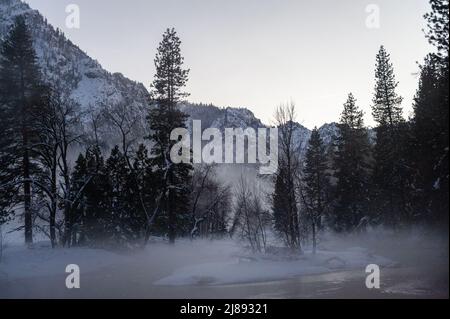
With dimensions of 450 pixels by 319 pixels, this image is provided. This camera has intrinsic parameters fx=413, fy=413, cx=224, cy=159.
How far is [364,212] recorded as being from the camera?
1858 inches

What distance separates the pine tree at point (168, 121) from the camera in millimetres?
35750

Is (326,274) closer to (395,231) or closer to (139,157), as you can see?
(395,231)

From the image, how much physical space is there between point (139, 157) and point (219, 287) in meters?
23.3

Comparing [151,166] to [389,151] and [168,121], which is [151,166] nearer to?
[168,121]

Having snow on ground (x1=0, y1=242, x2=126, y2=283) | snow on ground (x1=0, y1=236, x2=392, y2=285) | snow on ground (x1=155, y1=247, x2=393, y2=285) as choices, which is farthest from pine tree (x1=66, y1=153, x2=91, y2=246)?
snow on ground (x1=155, y1=247, x2=393, y2=285)

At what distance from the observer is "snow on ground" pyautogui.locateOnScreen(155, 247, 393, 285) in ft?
75.3

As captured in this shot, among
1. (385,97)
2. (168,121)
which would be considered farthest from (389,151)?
(168,121)

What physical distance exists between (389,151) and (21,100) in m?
Result: 34.6

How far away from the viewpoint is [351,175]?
47.8 metres

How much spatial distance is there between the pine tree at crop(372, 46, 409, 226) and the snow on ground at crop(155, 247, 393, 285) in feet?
44.9

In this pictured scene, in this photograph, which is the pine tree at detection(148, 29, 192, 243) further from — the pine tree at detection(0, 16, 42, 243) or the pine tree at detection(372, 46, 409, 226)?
the pine tree at detection(372, 46, 409, 226)
